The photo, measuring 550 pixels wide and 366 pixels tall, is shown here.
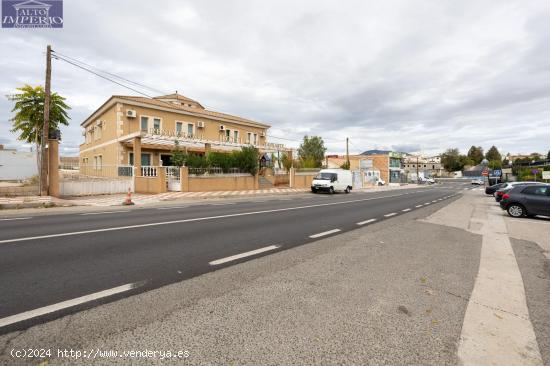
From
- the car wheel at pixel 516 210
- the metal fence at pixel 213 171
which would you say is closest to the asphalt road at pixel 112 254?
the car wheel at pixel 516 210

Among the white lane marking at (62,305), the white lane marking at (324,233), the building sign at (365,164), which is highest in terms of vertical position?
the building sign at (365,164)

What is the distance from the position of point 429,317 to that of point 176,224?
662cm

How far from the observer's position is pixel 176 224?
25.5 feet

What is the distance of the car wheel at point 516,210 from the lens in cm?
1116

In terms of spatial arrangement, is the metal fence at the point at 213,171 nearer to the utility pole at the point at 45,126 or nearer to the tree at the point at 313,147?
the utility pole at the point at 45,126

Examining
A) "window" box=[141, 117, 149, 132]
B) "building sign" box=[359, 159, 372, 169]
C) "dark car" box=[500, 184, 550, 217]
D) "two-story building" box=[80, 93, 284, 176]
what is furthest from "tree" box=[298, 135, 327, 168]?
"dark car" box=[500, 184, 550, 217]

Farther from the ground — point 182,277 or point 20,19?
point 20,19

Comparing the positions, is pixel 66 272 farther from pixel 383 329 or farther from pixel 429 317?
pixel 429 317

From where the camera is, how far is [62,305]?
290 centimetres

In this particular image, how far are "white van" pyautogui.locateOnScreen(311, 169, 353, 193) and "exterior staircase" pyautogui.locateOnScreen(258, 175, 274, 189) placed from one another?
4787 mm

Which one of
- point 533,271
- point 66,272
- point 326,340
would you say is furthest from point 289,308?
point 533,271

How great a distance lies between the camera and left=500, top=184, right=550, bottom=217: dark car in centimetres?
1057
